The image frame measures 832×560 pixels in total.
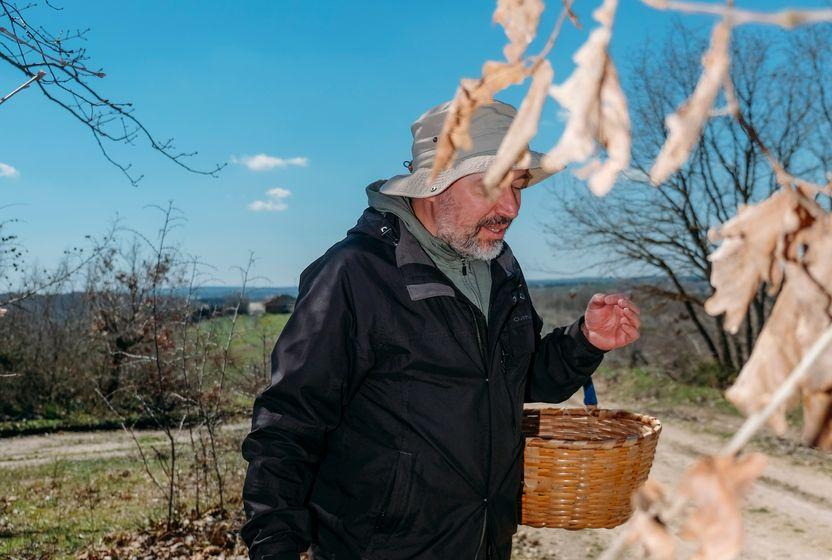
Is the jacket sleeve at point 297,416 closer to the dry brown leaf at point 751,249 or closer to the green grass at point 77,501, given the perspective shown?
the dry brown leaf at point 751,249

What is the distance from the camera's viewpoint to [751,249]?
642 mm

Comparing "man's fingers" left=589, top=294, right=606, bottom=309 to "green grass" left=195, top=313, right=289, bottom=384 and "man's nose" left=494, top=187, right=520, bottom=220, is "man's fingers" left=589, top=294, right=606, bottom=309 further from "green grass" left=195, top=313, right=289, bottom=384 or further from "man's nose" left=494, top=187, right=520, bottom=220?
"green grass" left=195, top=313, right=289, bottom=384

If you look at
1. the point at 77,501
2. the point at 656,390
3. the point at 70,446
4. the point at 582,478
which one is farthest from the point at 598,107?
the point at 70,446

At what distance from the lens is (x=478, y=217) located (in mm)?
2521

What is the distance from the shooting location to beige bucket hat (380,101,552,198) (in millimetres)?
2412

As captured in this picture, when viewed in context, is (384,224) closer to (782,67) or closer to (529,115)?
(529,115)

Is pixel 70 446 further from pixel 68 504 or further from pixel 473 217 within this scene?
pixel 473 217

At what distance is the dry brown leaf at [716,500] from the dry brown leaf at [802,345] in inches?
3.1

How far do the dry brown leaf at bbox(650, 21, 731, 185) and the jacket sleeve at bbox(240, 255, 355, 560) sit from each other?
1.80 metres

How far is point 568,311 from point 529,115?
21.0 m

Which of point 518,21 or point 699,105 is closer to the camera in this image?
point 699,105

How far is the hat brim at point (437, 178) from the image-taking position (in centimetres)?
241

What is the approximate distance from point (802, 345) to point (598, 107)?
246 mm

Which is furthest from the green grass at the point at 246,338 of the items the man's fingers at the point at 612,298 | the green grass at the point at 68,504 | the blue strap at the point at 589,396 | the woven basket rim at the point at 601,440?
the man's fingers at the point at 612,298
